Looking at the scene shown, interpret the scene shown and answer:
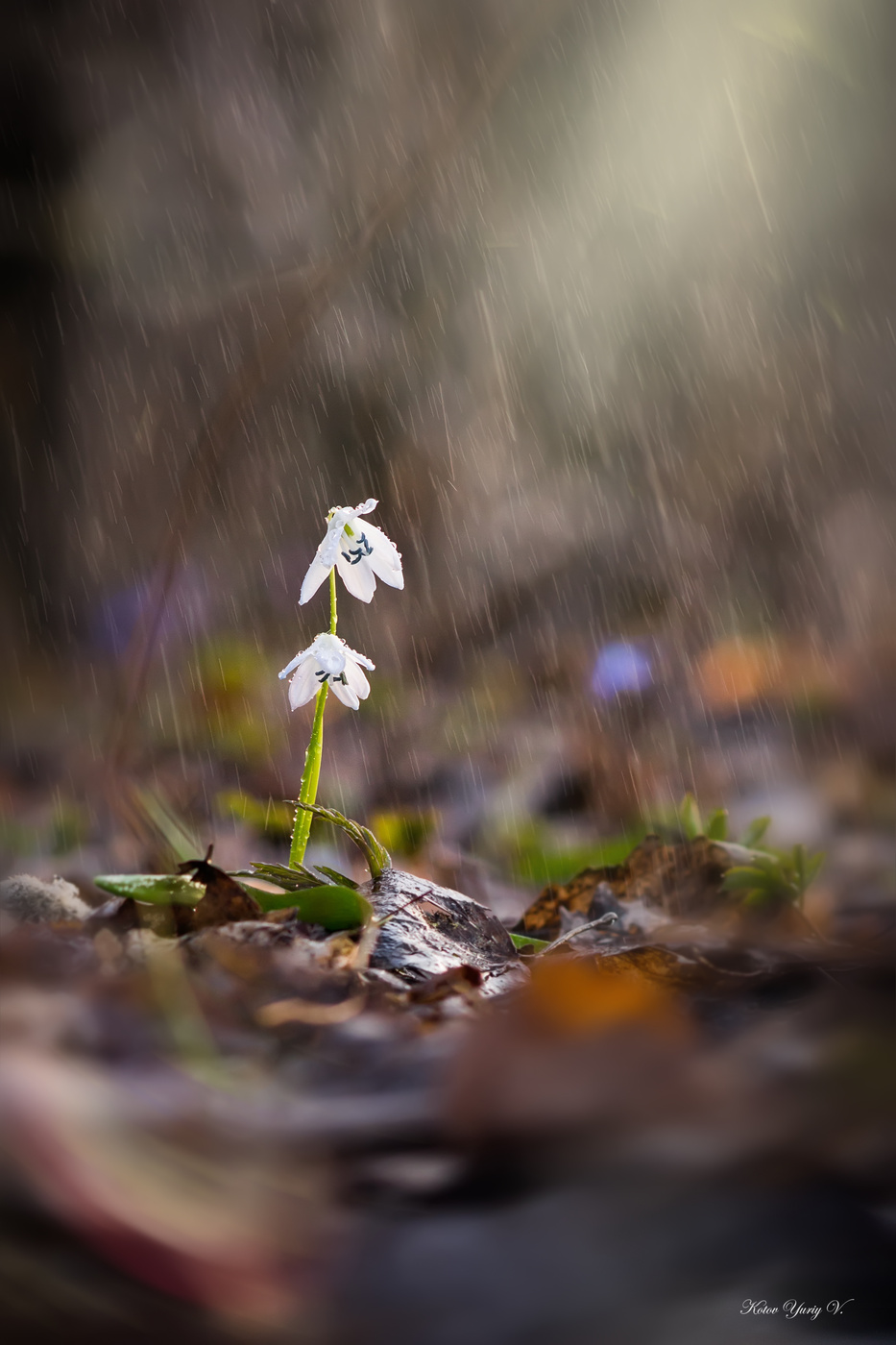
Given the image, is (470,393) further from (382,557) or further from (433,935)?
(433,935)

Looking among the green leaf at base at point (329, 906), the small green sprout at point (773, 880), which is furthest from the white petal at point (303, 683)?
the small green sprout at point (773, 880)

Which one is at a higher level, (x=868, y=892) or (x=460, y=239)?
(x=460, y=239)

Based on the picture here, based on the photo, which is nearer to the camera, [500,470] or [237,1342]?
[237,1342]

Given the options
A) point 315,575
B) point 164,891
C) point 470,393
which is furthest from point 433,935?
point 470,393

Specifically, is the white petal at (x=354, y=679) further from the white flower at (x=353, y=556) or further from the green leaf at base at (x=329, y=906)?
the green leaf at base at (x=329, y=906)

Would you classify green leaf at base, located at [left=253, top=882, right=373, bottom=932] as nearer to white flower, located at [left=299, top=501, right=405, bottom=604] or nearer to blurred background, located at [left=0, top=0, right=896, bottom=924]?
white flower, located at [left=299, top=501, right=405, bottom=604]

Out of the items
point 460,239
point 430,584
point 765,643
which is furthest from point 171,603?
point 765,643

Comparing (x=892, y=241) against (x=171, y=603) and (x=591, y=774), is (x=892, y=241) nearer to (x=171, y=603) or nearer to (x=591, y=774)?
(x=591, y=774)

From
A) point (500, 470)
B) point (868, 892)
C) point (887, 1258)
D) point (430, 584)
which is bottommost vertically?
point (887, 1258)
